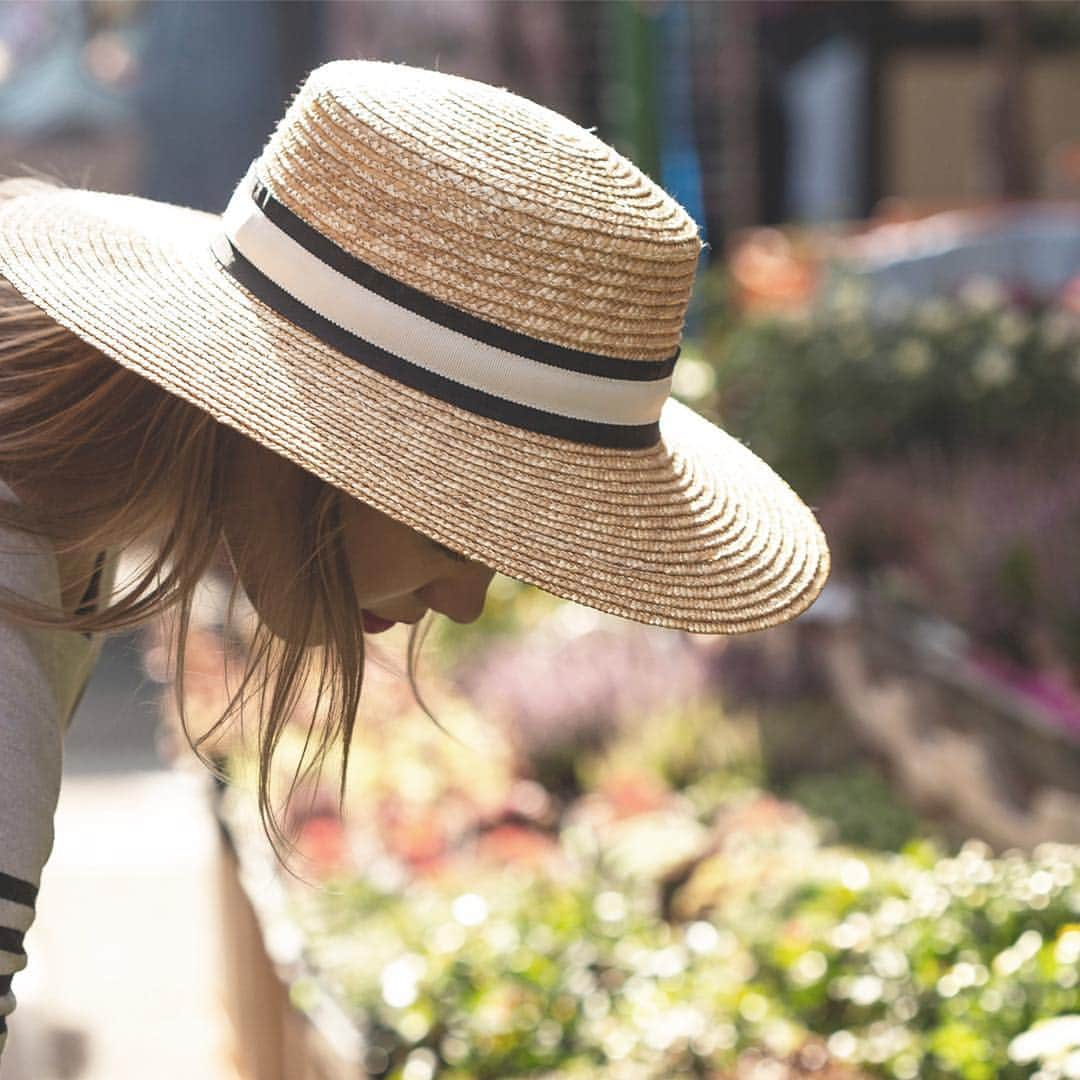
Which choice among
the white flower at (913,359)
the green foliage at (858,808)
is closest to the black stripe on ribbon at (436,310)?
the green foliage at (858,808)

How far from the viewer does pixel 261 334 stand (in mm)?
1643

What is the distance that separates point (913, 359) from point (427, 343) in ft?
16.5

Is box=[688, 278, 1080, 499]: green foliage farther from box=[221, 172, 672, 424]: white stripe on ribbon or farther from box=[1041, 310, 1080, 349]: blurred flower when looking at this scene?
box=[221, 172, 672, 424]: white stripe on ribbon

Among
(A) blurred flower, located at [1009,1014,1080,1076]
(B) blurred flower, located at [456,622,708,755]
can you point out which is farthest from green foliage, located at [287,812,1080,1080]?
(B) blurred flower, located at [456,622,708,755]

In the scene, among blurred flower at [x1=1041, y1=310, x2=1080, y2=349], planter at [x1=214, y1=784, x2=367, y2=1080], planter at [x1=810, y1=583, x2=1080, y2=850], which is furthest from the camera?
blurred flower at [x1=1041, y1=310, x2=1080, y2=349]

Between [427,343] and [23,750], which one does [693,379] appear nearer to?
[427,343]

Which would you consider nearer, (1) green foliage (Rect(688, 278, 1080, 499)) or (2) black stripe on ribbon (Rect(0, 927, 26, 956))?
(2) black stripe on ribbon (Rect(0, 927, 26, 956))

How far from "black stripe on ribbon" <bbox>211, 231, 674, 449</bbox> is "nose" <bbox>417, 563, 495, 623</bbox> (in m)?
0.16

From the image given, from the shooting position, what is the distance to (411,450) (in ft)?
5.15

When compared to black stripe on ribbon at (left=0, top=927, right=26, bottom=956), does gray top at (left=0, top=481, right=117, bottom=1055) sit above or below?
above

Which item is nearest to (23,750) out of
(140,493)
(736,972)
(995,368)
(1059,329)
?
(140,493)

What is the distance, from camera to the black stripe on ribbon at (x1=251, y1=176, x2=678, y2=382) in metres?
1.62

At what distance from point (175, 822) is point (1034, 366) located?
3.43 m

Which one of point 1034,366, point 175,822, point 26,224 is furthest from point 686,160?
point 26,224
